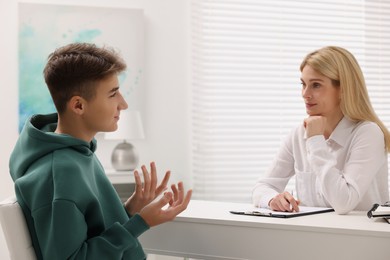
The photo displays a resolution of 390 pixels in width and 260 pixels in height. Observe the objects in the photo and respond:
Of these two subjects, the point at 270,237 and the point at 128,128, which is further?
the point at 128,128

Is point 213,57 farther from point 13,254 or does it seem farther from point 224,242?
point 13,254

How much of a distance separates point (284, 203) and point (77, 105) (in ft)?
2.81

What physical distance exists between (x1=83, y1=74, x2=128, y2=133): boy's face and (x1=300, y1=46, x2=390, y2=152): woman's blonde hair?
1.06 meters

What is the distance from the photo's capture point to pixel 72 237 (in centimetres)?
134

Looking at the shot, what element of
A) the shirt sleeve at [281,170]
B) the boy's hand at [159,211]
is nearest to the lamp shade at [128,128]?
the shirt sleeve at [281,170]

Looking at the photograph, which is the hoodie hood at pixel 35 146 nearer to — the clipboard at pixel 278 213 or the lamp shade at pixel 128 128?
the clipboard at pixel 278 213

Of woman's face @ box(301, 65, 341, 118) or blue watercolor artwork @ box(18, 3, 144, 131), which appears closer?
woman's face @ box(301, 65, 341, 118)

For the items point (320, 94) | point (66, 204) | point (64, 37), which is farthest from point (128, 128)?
point (66, 204)

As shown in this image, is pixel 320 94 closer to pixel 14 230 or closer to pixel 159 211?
pixel 159 211

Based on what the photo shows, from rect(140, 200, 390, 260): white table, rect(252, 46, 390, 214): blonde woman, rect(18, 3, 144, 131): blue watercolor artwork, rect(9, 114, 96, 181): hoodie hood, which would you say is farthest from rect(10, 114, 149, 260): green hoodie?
rect(18, 3, 144, 131): blue watercolor artwork

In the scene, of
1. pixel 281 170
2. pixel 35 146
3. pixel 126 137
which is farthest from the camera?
pixel 126 137

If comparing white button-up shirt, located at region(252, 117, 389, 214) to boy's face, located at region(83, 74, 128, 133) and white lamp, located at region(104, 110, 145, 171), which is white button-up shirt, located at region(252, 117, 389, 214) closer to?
boy's face, located at region(83, 74, 128, 133)

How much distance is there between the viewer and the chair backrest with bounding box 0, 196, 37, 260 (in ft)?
4.46

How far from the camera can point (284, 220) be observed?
1.77 meters
